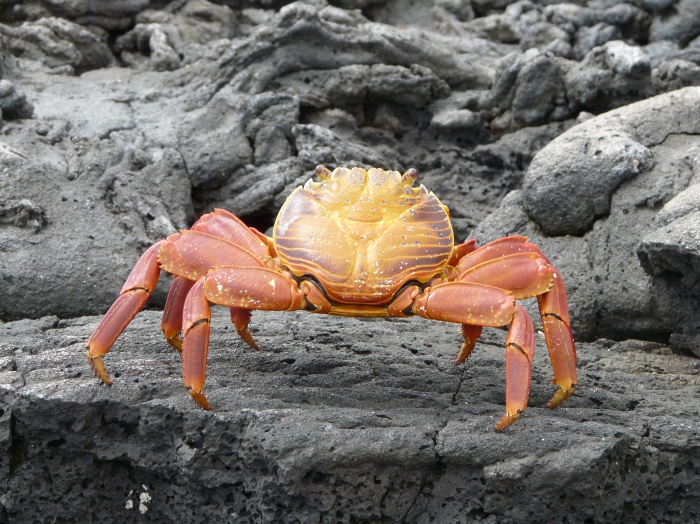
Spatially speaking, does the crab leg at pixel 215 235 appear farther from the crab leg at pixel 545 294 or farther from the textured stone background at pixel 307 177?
the crab leg at pixel 545 294

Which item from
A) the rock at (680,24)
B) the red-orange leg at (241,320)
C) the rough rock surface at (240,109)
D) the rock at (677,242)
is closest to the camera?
the red-orange leg at (241,320)

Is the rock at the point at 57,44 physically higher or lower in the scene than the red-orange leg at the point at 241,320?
higher

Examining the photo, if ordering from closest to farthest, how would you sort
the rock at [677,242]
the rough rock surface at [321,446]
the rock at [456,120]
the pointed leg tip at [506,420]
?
1. the rough rock surface at [321,446]
2. the pointed leg tip at [506,420]
3. the rock at [677,242]
4. the rock at [456,120]

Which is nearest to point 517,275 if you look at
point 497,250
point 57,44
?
point 497,250

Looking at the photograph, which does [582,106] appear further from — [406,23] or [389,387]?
[389,387]

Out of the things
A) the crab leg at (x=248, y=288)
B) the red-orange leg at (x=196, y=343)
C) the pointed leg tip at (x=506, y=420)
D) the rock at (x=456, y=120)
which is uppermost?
the crab leg at (x=248, y=288)

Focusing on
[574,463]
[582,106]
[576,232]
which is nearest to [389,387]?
[574,463]

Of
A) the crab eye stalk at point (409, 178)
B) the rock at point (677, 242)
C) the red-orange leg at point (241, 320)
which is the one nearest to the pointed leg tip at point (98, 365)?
the red-orange leg at point (241, 320)
